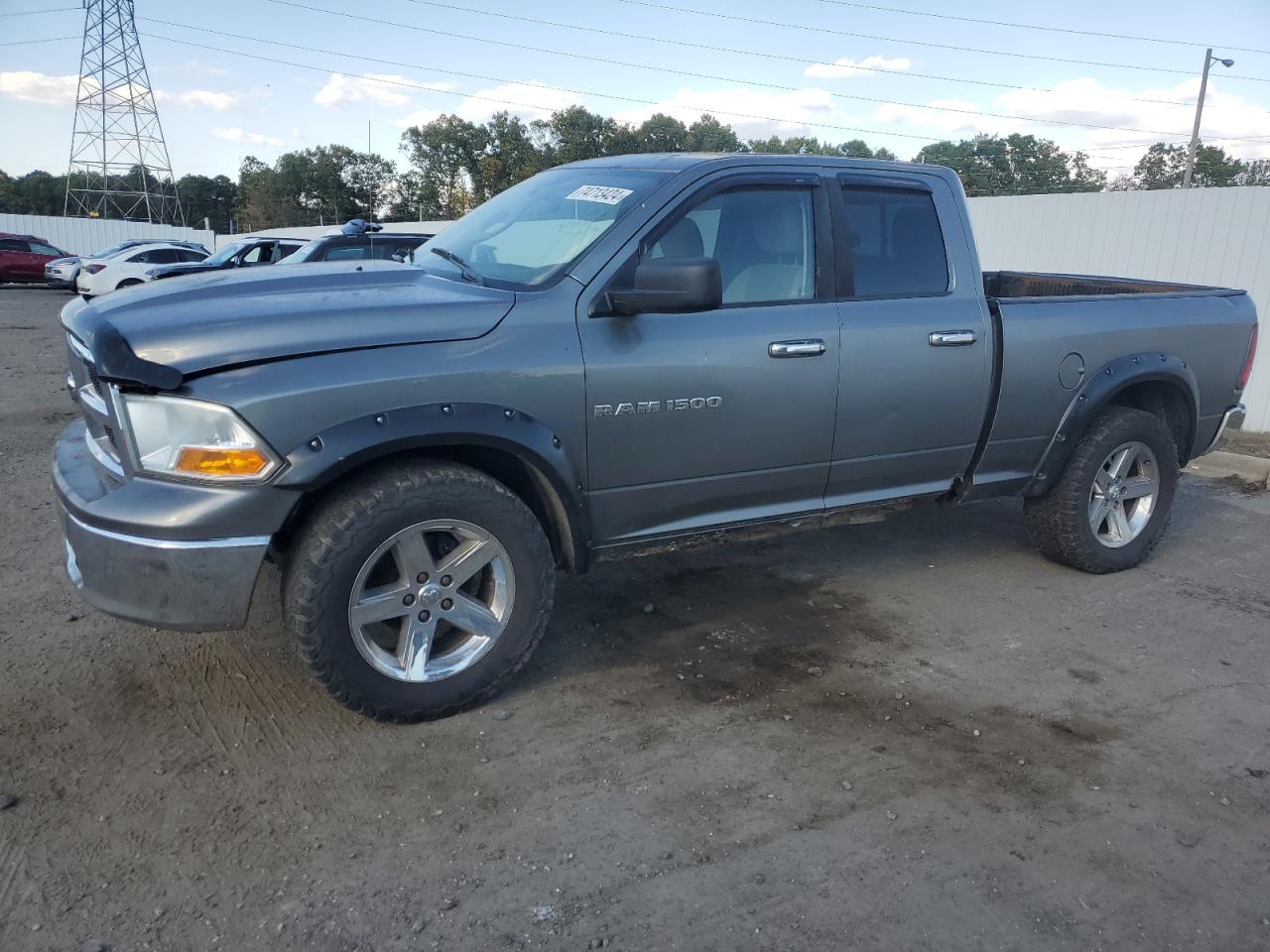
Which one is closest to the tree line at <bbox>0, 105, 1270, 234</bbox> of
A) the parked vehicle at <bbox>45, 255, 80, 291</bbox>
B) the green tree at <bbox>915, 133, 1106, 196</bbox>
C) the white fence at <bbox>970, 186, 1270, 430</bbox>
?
the green tree at <bbox>915, 133, 1106, 196</bbox>

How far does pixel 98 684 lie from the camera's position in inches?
137

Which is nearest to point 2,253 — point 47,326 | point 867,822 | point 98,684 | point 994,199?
point 47,326

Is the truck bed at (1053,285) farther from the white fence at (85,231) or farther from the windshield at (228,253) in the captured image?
the white fence at (85,231)

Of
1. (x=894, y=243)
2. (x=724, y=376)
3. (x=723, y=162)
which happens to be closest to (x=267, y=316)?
(x=724, y=376)

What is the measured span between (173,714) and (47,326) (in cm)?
1567

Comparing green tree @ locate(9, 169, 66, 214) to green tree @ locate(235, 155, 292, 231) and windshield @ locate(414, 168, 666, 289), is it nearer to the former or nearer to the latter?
green tree @ locate(235, 155, 292, 231)

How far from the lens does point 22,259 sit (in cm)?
2642

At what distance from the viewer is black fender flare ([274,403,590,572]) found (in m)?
2.91

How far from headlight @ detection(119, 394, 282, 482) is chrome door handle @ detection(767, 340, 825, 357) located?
190 cm

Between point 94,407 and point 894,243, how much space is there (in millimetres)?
3274

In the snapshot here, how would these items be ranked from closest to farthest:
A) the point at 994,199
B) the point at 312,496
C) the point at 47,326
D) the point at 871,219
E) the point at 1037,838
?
the point at 1037,838, the point at 312,496, the point at 871,219, the point at 994,199, the point at 47,326

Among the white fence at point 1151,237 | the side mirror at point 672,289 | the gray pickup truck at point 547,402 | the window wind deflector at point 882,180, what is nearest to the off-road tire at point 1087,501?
the gray pickup truck at point 547,402

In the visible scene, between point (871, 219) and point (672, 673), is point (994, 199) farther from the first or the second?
point (672, 673)

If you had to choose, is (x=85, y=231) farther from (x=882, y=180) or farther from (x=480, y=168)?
(x=882, y=180)
